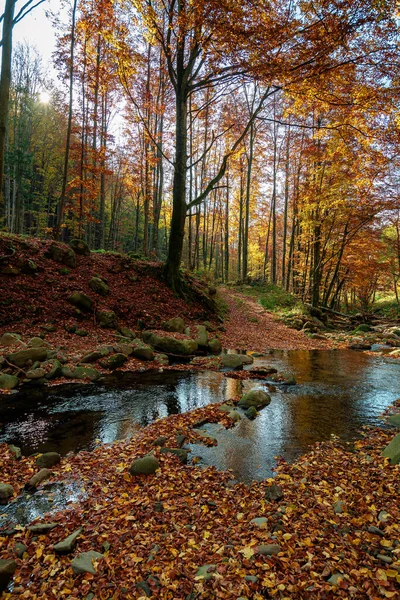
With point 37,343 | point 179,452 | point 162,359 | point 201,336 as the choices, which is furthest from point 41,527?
point 201,336

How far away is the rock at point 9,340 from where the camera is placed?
7.59 meters

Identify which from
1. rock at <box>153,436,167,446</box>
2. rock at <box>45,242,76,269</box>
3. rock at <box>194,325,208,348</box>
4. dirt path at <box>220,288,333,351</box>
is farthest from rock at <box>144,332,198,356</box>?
rock at <box>153,436,167,446</box>

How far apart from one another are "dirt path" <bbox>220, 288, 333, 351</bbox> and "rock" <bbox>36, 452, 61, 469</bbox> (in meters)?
7.65

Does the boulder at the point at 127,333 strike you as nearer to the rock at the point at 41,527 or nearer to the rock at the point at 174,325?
the rock at the point at 174,325

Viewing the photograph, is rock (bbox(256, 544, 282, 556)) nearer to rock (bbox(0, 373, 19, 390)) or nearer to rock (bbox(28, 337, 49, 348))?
rock (bbox(0, 373, 19, 390))

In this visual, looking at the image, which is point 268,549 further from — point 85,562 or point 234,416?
point 234,416

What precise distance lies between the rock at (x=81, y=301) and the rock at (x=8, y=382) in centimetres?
381

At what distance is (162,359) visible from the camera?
8812 mm

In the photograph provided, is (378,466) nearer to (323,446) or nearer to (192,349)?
(323,446)

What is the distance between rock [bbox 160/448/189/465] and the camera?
404cm

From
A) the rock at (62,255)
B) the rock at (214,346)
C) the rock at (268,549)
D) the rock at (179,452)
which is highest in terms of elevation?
the rock at (62,255)

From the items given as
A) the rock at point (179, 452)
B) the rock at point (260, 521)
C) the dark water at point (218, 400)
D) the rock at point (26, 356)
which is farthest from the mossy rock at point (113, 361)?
the rock at point (260, 521)

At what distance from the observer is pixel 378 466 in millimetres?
3723

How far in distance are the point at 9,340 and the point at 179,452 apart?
5.70 metres
